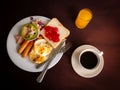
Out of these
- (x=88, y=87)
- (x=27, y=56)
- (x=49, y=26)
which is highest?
(x=49, y=26)

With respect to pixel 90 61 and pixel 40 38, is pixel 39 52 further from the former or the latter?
pixel 90 61

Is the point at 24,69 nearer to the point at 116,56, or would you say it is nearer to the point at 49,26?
the point at 49,26

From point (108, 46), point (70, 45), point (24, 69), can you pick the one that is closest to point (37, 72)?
point (24, 69)

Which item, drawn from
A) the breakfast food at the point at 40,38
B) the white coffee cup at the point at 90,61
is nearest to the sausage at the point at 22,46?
the breakfast food at the point at 40,38

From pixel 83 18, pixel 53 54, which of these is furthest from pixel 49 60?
pixel 83 18

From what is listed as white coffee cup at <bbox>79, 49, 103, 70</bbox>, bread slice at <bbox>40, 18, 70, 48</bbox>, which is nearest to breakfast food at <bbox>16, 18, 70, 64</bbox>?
bread slice at <bbox>40, 18, 70, 48</bbox>

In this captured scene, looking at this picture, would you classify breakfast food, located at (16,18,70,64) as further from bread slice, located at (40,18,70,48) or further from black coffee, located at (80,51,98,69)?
black coffee, located at (80,51,98,69)
